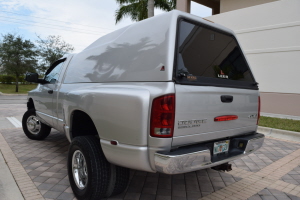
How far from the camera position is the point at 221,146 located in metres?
2.76

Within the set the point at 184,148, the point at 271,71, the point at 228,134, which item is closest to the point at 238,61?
the point at 228,134

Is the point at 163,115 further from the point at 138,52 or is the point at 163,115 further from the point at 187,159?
the point at 138,52

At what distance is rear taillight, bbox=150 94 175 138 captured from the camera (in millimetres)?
2197

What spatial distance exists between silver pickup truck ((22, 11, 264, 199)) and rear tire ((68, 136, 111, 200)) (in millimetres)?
11

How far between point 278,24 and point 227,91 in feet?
25.0

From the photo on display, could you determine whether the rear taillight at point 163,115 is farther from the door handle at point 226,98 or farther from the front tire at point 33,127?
the front tire at point 33,127

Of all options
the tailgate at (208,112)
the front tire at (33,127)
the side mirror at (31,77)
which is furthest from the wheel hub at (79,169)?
the front tire at (33,127)

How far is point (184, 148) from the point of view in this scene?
236 centimetres

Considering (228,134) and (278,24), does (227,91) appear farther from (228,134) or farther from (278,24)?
(278,24)

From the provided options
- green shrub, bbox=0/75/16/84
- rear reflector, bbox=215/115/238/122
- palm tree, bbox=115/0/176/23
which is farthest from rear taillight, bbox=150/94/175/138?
green shrub, bbox=0/75/16/84

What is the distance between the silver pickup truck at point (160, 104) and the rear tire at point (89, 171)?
1 centimetres

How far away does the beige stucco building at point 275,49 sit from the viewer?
Result: 8422 mm

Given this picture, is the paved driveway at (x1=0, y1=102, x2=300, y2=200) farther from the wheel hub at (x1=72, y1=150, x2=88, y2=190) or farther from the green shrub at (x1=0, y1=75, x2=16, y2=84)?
the green shrub at (x1=0, y1=75, x2=16, y2=84)

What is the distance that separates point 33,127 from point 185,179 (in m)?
3.89
